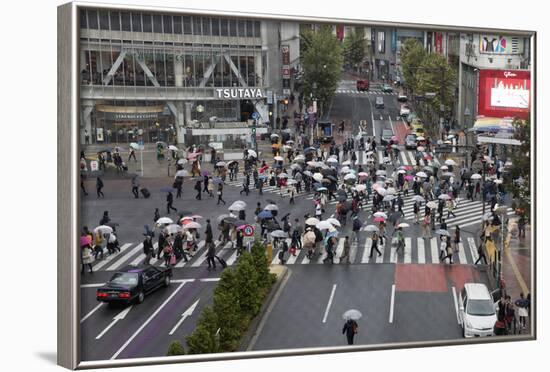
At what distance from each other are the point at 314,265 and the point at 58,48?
8.65 meters

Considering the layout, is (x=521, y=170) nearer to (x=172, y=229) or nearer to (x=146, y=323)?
(x=172, y=229)

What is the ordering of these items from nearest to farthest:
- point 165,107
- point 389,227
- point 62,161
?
point 62,161, point 165,107, point 389,227

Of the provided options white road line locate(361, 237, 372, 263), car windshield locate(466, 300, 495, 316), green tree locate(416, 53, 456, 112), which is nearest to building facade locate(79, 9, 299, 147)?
green tree locate(416, 53, 456, 112)

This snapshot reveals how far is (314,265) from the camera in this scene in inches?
1076

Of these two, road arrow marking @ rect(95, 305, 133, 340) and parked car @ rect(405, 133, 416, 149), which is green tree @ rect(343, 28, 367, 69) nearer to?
parked car @ rect(405, 133, 416, 149)

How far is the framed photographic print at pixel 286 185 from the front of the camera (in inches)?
977

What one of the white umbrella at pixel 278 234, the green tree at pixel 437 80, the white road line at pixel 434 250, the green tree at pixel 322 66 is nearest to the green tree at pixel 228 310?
the white umbrella at pixel 278 234

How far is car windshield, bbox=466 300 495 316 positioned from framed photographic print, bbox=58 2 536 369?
0.05 metres

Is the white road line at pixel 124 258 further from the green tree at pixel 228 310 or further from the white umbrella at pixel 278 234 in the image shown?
the white umbrella at pixel 278 234

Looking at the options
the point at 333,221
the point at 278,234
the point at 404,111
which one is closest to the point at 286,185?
the point at 278,234

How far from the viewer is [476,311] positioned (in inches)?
1104

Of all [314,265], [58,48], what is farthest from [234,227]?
[58,48]

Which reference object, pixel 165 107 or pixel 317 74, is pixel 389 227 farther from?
pixel 165 107

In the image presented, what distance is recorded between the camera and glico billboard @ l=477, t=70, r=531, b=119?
2942 centimetres
